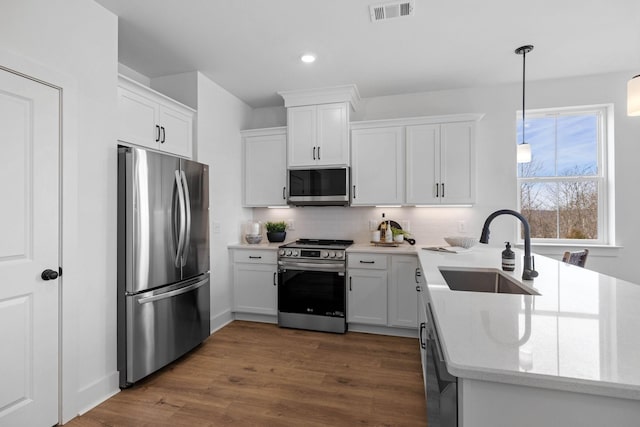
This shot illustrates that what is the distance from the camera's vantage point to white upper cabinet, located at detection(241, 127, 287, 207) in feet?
12.9

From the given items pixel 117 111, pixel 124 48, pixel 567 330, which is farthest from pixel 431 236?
pixel 124 48

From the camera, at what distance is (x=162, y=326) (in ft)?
8.18

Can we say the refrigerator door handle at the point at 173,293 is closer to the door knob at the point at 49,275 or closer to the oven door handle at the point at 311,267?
the door knob at the point at 49,275

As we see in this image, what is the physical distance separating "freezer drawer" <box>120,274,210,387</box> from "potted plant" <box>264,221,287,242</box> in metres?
1.16

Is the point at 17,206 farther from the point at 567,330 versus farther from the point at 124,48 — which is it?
the point at 567,330

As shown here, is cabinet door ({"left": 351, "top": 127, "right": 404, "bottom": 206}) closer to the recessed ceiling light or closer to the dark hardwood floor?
the recessed ceiling light

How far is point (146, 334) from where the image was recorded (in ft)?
7.79

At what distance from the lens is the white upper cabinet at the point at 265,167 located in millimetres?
3932

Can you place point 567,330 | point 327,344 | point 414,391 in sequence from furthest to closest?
point 327,344 → point 414,391 → point 567,330

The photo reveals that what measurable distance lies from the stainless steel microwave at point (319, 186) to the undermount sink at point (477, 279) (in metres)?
1.69

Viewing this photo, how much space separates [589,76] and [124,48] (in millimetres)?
4531

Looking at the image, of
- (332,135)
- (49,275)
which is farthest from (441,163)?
(49,275)

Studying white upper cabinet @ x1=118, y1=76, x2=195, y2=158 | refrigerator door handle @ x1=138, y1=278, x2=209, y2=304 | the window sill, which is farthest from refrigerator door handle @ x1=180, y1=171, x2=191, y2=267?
the window sill

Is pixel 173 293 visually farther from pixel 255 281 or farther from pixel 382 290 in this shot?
pixel 382 290
